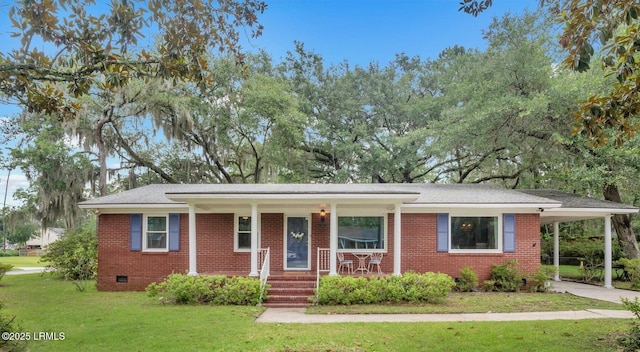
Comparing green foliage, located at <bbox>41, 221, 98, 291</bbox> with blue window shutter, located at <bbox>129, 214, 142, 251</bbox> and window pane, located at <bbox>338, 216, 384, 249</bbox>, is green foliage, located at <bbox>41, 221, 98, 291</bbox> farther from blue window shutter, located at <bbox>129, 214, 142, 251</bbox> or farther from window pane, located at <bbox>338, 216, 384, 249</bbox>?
window pane, located at <bbox>338, 216, 384, 249</bbox>

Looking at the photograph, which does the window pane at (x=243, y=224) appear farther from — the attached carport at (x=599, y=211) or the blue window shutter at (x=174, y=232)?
the attached carport at (x=599, y=211)

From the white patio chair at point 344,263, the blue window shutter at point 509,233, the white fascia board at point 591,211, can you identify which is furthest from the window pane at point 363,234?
the white fascia board at point 591,211

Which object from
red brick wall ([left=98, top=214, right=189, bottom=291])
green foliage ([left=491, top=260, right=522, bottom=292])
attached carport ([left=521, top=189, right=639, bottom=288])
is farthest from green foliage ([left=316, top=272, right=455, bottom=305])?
red brick wall ([left=98, top=214, right=189, bottom=291])

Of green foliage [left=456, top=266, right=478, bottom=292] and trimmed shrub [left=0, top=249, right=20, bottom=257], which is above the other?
green foliage [left=456, top=266, right=478, bottom=292]

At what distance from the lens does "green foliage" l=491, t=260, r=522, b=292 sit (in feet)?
41.3

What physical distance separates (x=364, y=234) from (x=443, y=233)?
247 centimetres

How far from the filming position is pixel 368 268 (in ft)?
43.6

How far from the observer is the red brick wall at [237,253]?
13.2 m

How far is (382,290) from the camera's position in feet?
34.6

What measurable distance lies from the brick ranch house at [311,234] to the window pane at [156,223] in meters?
0.03

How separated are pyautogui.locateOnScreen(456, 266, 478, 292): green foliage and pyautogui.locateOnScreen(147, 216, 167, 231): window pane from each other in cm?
936

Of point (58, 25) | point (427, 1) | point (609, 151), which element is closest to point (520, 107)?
point (609, 151)

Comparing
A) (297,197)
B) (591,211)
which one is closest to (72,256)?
(297,197)

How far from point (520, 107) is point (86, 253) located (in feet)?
53.9
